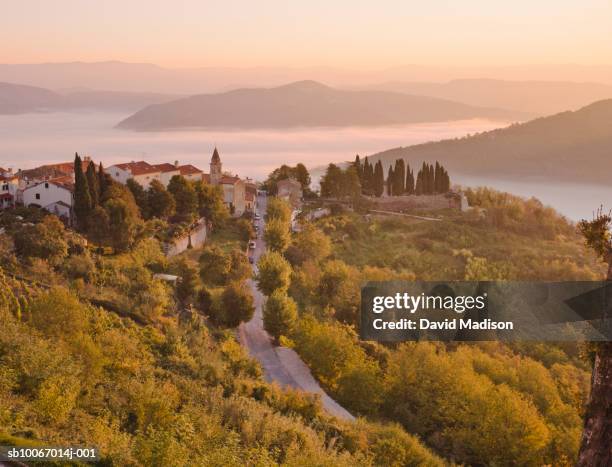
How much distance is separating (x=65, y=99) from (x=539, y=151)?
108 m

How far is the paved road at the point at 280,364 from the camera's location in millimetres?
18672

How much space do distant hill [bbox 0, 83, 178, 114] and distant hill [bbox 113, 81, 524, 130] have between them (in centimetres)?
1484

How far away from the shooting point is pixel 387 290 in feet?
87.1

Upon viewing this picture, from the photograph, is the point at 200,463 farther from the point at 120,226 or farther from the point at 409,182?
the point at 409,182

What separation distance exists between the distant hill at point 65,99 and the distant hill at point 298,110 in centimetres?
1484

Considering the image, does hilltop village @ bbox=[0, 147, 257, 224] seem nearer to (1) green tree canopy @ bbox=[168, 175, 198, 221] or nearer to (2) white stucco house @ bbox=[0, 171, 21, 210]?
(2) white stucco house @ bbox=[0, 171, 21, 210]

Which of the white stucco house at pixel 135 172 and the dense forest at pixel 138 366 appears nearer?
the dense forest at pixel 138 366

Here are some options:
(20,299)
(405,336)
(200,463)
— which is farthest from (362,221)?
(200,463)

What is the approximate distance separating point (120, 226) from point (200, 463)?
1824 cm

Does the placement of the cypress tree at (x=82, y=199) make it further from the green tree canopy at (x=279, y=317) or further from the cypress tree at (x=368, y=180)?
the cypress tree at (x=368, y=180)

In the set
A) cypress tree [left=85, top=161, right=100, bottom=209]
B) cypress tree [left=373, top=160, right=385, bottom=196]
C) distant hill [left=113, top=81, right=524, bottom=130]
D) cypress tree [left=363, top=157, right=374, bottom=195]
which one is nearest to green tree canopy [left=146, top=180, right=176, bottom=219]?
cypress tree [left=85, top=161, right=100, bottom=209]

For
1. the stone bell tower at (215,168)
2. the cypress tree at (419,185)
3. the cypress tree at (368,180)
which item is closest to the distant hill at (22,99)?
the stone bell tower at (215,168)

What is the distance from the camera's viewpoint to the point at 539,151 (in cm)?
10044

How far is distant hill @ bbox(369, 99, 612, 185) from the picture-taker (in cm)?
9112
